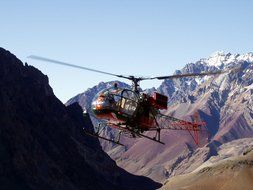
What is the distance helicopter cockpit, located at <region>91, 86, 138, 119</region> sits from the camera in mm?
48188

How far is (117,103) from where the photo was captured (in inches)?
1906

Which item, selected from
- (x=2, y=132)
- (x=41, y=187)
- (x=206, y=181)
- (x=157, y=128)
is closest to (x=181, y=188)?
(x=206, y=181)

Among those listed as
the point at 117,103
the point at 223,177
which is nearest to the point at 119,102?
the point at 117,103

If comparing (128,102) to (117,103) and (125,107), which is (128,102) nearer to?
(125,107)

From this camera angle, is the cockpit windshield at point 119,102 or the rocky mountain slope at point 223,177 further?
the rocky mountain slope at point 223,177

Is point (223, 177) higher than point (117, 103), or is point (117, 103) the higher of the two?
point (117, 103)

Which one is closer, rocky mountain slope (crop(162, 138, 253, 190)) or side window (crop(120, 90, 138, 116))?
side window (crop(120, 90, 138, 116))

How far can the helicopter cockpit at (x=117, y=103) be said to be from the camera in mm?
48188

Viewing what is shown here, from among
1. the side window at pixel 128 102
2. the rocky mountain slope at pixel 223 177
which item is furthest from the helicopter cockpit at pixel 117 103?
the rocky mountain slope at pixel 223 177

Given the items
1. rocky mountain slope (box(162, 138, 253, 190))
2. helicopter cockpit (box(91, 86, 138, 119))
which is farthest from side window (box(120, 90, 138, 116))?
rocky mountain slope (box(162, 138, 253, 190))

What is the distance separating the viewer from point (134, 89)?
161ft

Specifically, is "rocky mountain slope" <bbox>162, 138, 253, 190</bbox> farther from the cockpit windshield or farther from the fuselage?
the cockpit windshield

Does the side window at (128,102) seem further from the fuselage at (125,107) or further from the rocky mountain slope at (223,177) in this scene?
the rocky mountain slope at (223,177)

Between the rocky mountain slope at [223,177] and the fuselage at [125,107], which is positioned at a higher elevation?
the fuselage at [125,107]
